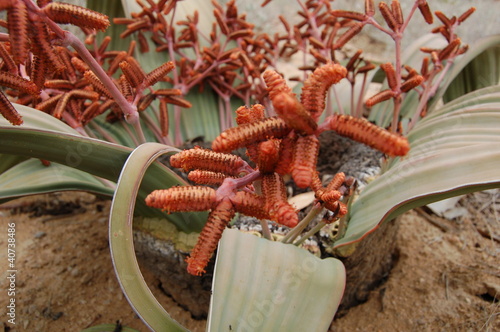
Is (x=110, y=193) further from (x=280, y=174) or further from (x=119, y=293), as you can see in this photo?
(x=280, y=174)

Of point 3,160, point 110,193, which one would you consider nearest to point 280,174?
point 110,193

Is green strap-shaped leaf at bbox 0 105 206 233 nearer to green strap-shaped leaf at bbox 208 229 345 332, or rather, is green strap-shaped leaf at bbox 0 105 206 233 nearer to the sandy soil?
green strap-shaped leaf at bbox 208 229 345 332

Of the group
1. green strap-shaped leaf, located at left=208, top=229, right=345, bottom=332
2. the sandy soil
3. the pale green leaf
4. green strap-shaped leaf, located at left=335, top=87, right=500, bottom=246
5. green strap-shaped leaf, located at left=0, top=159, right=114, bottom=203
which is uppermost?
the pale green leaf

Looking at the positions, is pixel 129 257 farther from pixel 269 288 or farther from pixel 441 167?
pixel 441 167

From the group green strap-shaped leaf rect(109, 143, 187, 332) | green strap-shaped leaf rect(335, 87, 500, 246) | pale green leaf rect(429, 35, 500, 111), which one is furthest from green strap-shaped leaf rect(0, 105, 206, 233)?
pale green leaf rect(429, 35, 500, 111)

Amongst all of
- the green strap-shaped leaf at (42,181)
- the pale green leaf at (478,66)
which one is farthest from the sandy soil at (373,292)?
the pale green leaf at (478,66)
